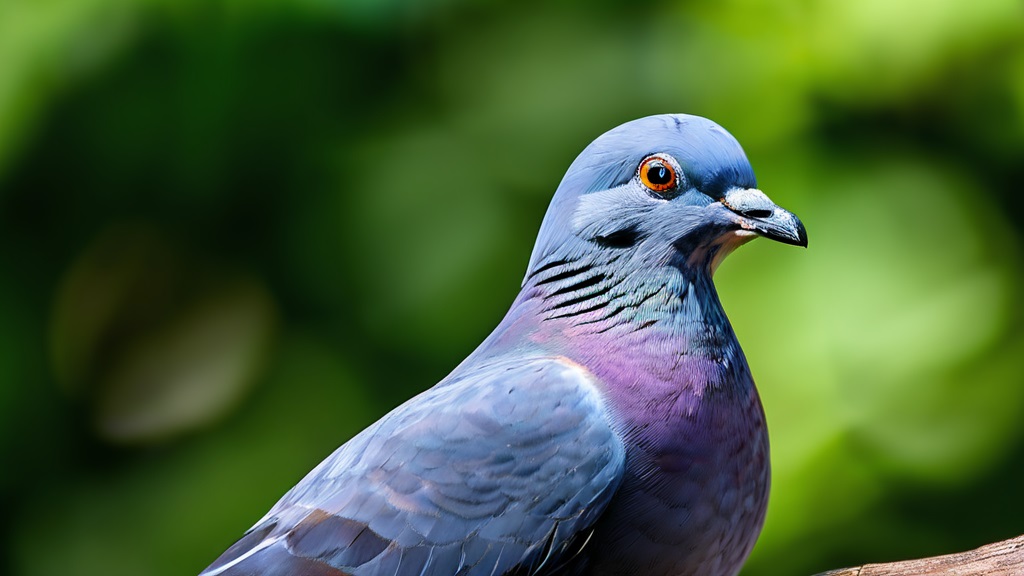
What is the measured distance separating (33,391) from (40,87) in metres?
1.51

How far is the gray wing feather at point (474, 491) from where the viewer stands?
227 centimetres

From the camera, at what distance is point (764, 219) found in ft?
8.21

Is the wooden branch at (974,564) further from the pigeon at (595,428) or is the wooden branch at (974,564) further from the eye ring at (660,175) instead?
the eye ring at (660,175)

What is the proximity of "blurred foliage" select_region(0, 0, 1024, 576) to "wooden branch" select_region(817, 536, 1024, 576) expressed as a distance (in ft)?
8.01

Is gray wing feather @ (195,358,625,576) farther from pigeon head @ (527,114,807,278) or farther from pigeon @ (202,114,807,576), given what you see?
pigeon head @ (527,114,807,278)

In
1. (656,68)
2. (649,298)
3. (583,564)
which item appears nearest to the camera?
(583,564)

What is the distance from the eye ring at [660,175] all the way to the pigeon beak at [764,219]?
0.44ft

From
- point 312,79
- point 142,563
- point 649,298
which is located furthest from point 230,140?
point 649,298

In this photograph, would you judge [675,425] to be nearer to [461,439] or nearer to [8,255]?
[461,439]

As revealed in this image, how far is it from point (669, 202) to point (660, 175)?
0.06 meters

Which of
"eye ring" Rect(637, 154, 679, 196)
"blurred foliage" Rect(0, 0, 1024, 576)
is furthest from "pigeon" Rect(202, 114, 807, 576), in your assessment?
"blurred foliage" Rect(0, 0, 1024, 576)

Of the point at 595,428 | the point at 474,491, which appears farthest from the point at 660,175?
the point at 474,491

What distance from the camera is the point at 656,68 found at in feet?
17.8

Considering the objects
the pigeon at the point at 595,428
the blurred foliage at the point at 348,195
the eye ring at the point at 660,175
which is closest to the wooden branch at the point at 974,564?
the pigeon at the point at 595,428
